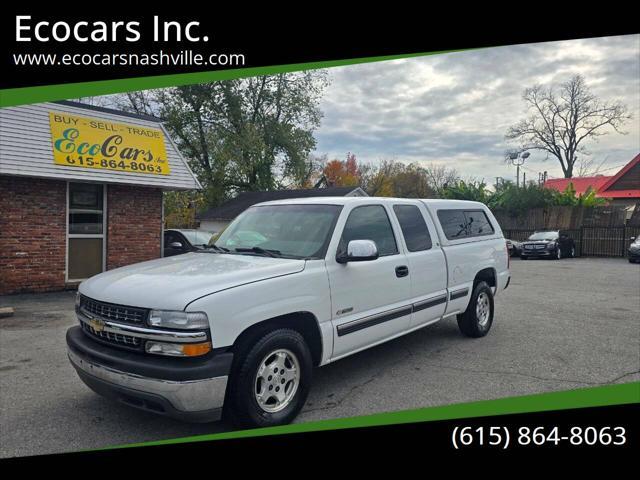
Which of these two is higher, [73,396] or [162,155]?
[162,155]

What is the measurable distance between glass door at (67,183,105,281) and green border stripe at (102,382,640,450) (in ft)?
29.3

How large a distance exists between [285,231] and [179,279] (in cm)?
140

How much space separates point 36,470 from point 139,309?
1.30 m

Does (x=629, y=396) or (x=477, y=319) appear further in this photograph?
(x=477, y=319)

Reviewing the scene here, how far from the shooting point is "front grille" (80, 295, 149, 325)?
3.42 meters

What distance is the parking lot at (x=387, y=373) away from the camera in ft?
12.8

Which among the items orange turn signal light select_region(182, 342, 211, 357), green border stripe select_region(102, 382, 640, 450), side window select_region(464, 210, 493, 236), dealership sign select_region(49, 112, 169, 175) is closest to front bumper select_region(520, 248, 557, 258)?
side window select_region(464, 210, 493, 236)

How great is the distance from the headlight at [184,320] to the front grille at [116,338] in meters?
0.32

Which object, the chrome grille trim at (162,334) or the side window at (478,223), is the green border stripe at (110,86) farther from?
the chrome grille trim at (162,334)

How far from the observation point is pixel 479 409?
13.9 ft

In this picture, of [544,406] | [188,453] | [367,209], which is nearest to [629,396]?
[544,406]

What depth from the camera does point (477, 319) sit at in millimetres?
6637

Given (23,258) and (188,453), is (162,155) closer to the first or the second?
(23,258)

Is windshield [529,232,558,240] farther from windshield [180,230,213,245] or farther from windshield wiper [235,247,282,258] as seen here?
windshield wiper [235,247,282,258]
